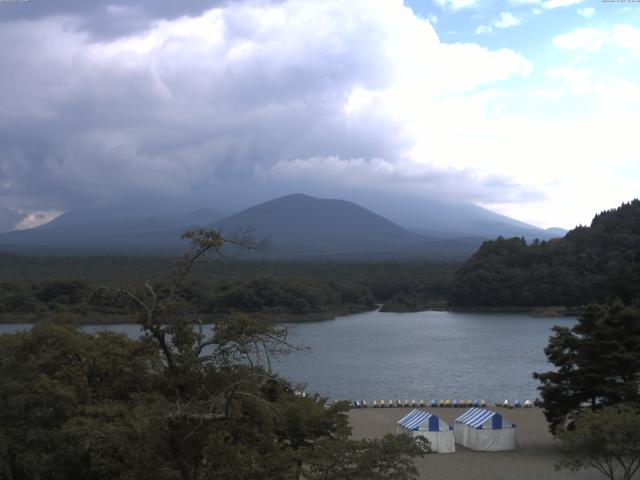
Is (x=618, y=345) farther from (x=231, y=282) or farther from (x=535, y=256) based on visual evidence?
(x=535, y=256)

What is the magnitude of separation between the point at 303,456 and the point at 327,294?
1768 inches

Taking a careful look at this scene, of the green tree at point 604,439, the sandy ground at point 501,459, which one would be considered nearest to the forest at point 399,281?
the sandy ground at point 501,459

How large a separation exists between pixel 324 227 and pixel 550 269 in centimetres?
10489

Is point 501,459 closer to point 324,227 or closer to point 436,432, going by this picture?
point 436,432

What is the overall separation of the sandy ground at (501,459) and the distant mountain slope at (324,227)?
113 metres

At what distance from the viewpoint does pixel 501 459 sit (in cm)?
1325

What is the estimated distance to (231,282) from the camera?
46.3 metres

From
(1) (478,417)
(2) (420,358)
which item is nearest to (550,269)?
(2) (420,358)

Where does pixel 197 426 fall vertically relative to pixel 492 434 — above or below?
above

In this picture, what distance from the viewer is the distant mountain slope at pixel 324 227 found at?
13775cm

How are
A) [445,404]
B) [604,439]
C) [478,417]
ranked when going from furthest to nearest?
[445,404], [478,417], [604,439]

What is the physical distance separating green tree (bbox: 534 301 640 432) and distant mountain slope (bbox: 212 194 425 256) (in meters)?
116

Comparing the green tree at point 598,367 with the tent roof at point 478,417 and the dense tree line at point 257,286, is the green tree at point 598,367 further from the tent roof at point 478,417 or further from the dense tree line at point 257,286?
the dense tree line at point 257,286

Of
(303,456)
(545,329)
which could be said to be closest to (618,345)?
(303,456)
